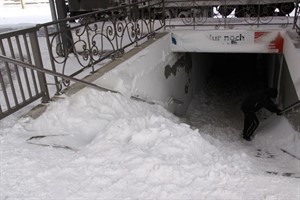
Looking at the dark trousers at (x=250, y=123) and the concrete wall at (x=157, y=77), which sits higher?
the concrete wall at (x=157, y=77)

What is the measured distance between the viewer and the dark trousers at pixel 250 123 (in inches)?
282

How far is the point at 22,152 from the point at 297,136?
15.5ft

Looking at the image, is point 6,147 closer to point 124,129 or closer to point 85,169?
point 85,169

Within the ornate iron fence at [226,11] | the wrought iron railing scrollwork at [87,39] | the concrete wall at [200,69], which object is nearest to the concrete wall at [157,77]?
the wrought iron railing scrollwork at [87,39]

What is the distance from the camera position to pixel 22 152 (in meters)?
3.10

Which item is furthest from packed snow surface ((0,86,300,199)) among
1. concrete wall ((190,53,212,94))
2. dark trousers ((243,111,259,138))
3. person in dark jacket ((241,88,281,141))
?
concrete wall ((190,53,212,94))

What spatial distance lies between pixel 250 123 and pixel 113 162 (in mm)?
5072

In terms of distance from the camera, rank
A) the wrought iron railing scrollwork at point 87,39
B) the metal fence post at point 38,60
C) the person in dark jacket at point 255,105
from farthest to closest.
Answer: the person in dark jacket at point 255,105
the wrought iron railing scrollwork at point 87,39
the metal fence post at point 38,60

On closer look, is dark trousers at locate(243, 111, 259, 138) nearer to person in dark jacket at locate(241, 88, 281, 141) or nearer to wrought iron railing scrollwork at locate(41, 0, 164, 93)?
person in dark jacket at locate(241, 88, 281, 141)

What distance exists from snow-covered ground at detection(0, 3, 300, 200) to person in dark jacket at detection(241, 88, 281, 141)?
2.43 metres

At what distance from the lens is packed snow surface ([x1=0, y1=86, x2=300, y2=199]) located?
2617 mm

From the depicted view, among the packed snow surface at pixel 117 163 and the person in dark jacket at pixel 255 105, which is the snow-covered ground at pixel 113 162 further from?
the person in dark jacket at pixel 255 105

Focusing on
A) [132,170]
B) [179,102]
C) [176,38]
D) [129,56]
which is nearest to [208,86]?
[179,102]

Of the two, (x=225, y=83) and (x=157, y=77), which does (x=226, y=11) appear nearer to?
(x=225, y=83)
